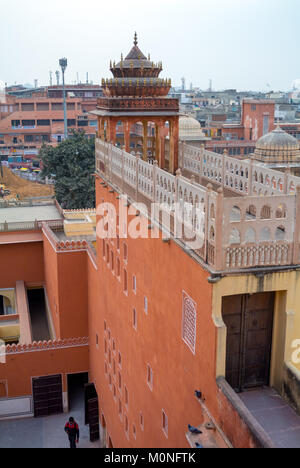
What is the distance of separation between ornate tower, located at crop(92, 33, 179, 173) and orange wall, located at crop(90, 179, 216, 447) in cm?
176

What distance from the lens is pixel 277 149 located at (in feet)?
66.5

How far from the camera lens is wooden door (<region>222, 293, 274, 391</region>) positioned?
684cm

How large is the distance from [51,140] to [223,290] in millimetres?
54022

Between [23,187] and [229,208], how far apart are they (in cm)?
4411

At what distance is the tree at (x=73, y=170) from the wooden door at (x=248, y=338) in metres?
23.1

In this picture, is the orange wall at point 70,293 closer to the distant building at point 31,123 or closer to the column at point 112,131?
the column at point 112,131

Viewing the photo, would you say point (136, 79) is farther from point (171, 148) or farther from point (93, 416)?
point (93, 416)

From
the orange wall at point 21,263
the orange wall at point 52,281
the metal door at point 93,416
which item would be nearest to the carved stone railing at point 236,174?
the orange wall at point 52,281

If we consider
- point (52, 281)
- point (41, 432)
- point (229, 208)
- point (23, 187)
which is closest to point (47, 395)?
point (41, 432)

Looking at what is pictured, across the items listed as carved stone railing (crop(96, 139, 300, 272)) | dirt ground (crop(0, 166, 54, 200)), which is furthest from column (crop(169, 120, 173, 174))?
dirt ground (crop(0, 166, 54, 200))

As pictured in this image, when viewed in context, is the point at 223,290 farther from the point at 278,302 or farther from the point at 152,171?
the point at 152,171

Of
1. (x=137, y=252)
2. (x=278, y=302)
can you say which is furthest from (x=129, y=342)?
(x=278, y=302)

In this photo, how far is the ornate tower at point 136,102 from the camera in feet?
39.1

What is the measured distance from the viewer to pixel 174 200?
7.60 m
